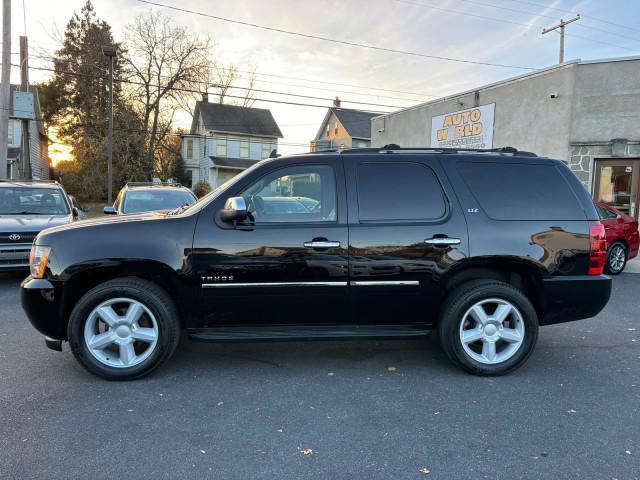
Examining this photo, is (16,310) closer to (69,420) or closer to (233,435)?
(69,420)

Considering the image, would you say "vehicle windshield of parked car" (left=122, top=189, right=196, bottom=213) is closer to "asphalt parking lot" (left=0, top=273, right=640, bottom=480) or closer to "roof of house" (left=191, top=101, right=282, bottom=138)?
"asphalt parking lot" (left=0, top=273, right=640, bottom=480)

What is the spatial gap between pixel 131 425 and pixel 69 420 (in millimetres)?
452

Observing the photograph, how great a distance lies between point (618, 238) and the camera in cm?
921

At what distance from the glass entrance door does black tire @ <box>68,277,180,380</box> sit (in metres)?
13.1

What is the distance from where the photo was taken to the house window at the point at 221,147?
128 feet

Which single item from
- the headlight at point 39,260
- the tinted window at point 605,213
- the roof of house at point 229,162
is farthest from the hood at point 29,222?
the roof of house at point 229,162

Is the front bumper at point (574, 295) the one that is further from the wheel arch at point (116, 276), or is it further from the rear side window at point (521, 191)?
the wheel arch at point (116, 276)

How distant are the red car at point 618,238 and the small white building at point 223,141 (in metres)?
31.5

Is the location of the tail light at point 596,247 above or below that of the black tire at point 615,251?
above

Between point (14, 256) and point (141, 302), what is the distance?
15.4 ft

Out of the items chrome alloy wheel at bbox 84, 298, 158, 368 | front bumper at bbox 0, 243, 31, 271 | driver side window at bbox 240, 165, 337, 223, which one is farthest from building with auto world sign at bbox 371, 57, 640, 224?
front bumper at bbox 0, 243, 31, 271

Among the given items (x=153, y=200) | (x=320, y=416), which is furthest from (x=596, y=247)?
(x=153, y=200)

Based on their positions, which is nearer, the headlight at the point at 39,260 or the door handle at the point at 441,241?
the headlight at the point at 39,260

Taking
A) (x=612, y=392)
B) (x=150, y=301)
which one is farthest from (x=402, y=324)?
(x=150, y=301)
